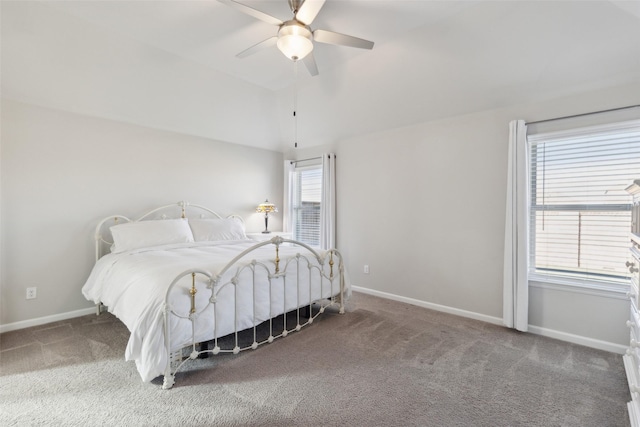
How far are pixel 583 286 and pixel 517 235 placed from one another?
682 mm

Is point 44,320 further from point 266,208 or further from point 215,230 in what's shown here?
point 266,208

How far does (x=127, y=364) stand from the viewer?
92.4 inches

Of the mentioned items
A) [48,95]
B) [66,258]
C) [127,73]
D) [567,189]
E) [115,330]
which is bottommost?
[115,330]

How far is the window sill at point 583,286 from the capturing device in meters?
2.64

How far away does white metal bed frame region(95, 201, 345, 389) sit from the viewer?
2.12m

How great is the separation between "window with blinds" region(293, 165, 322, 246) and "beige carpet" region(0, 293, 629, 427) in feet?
7.85

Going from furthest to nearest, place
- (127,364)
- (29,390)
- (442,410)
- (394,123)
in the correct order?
(394,123) < (127,364) < (29,390) < (442,410)

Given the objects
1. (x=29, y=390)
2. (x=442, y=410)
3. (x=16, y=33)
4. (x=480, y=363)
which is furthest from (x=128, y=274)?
(x=480, y=363)

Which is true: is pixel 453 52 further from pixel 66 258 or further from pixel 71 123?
pixel 66 258

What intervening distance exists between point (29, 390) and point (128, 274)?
91 centimetres

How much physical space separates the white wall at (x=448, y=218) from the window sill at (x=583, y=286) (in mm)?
40

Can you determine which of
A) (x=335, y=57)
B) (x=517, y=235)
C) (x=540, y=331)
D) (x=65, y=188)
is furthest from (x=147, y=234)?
(x=540, y=331)

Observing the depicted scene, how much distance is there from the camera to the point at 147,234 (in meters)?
3.42

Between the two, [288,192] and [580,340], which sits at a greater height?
[288,192]
